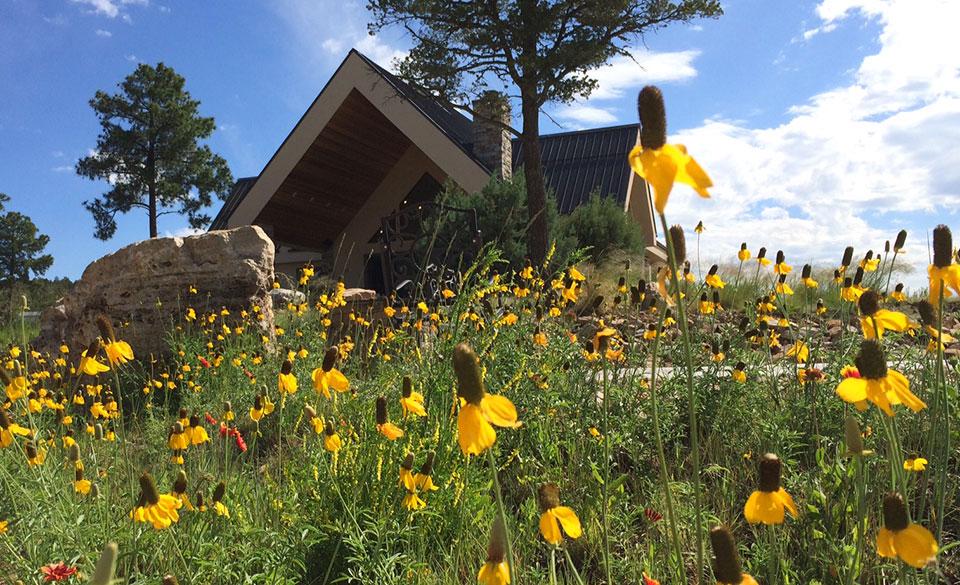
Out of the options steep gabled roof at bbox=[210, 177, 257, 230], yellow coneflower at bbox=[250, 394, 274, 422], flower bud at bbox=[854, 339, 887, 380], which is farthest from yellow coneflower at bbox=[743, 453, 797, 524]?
steep gabled roof at bbox=[210, 177, 257, 230]

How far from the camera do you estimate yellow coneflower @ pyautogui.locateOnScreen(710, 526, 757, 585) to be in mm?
1012

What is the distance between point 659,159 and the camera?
38.8 inches

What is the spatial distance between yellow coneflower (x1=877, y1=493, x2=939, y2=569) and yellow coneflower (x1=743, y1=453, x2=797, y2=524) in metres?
0.14

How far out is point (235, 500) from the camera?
2.55 metres

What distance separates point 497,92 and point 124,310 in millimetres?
8071

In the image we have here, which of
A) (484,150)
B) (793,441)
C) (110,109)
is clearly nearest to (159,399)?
(793,441)

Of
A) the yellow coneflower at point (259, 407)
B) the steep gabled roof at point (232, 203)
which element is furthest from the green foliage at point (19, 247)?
the yellow coneflower at point (259, 407)

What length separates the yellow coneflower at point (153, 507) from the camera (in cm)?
176

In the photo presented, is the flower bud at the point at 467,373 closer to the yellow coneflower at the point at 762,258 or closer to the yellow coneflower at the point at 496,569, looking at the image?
the yellow coneflower at the point at 496,569

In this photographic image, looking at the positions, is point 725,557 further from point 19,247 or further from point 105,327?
point 19,247

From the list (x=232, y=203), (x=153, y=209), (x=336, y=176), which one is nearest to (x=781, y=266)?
(x=336, y=176)

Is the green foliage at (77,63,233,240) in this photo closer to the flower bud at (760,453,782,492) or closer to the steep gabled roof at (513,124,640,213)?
the steep gabled roof at (513,124,640,213)

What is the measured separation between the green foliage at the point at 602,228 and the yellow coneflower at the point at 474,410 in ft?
38.4

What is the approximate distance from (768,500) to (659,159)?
2.23 feet
